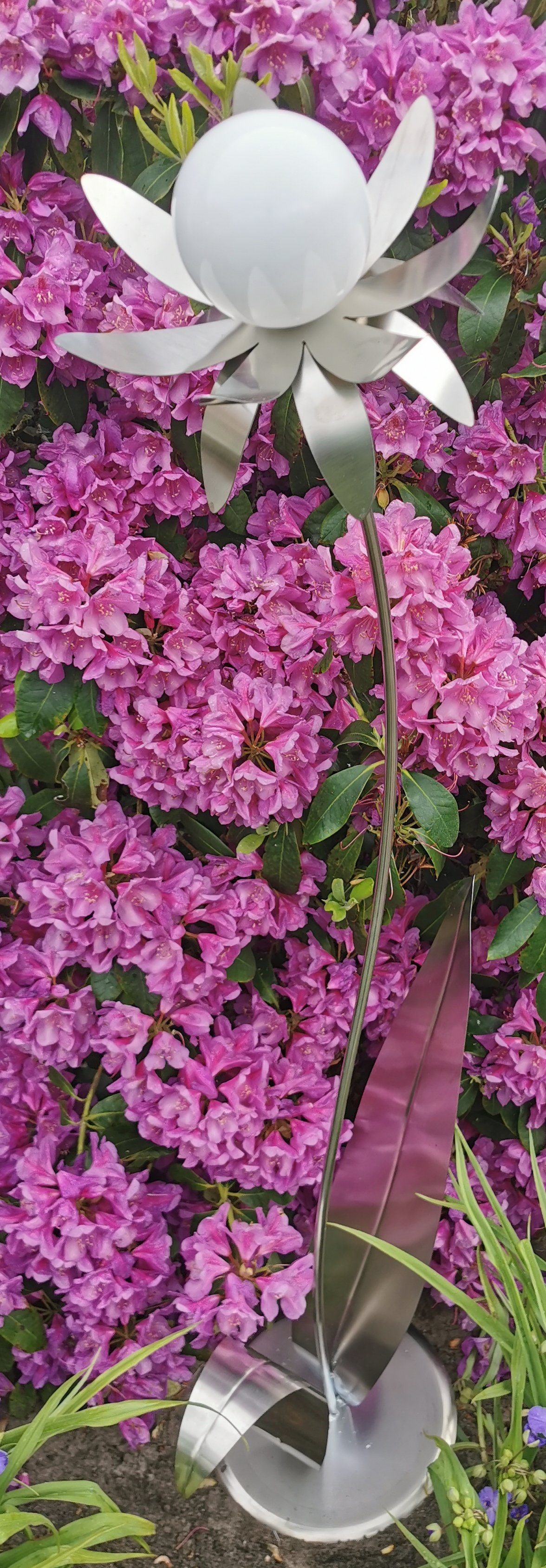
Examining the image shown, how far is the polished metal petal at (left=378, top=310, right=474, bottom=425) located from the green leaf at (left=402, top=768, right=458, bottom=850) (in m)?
0.54

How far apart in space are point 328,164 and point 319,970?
924mm

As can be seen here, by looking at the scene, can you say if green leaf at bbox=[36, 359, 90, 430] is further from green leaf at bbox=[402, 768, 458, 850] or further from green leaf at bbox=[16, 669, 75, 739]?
green leaf at bbox=[402, 768, 458, 850]

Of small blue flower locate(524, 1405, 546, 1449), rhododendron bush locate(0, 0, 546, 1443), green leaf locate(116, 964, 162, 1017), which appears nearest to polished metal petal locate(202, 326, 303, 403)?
rhododendron bush locate(0, 0, 546, 1443)

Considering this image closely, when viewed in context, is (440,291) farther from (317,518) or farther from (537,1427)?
(537,1427)

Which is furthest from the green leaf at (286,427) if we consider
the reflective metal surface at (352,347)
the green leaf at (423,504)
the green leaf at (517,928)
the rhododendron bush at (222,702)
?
the green leaf at (517,928)

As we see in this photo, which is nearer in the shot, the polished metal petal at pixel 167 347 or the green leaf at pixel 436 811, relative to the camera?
the polished metal petal at pixel 167 347

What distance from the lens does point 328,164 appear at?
0.53 meters

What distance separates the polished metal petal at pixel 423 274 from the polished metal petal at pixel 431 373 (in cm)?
1

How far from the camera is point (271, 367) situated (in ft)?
1.99

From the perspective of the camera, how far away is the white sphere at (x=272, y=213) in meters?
0.52

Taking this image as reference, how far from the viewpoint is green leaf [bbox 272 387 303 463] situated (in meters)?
1.06

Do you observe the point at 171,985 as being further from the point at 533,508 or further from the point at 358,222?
the point at 358,222

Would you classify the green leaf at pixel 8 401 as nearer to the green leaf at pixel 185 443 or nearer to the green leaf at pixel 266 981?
the green leaf at pixel 185 443

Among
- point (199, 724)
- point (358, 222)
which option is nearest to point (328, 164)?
point (358, 222)
